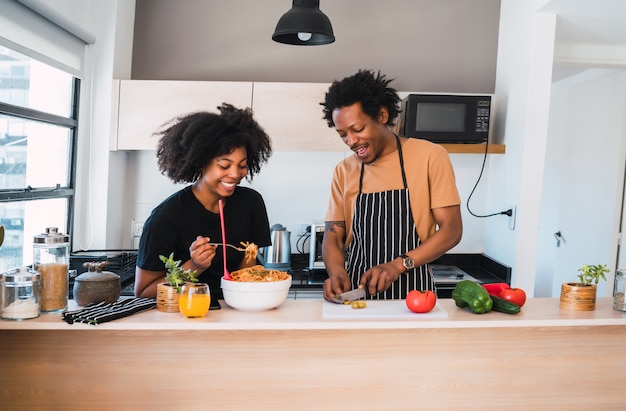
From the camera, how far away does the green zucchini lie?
1855 mm

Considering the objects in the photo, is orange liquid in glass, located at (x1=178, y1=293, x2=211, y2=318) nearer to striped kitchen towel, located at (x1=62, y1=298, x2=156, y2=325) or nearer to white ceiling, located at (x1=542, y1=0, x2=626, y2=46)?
striped kitchen towel, located at (x1=62, y1=298, x2=156, y2=325)

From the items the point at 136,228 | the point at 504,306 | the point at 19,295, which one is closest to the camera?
the point at 19,295

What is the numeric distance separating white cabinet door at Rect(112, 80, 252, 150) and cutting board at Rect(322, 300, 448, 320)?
1705mm

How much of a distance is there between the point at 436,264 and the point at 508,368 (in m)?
1.84

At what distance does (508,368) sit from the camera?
1913 mm

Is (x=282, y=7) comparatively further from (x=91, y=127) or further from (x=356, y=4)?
(x=91, y=127)

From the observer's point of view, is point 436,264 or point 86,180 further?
point 436,264

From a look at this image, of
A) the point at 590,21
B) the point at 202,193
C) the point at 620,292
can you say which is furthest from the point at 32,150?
the point at 590,21

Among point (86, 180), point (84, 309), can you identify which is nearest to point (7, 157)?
point (86, 180)

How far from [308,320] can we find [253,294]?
7.0 inches

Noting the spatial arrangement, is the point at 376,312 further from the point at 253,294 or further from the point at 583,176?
the point at 583,176

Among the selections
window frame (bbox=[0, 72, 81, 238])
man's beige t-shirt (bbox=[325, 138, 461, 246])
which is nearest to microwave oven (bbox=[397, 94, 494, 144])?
man's beige t-shirt (bbox=[325, 138, 461, 246])

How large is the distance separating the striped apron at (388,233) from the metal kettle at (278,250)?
105 centimetres

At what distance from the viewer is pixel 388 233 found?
7.75ft
